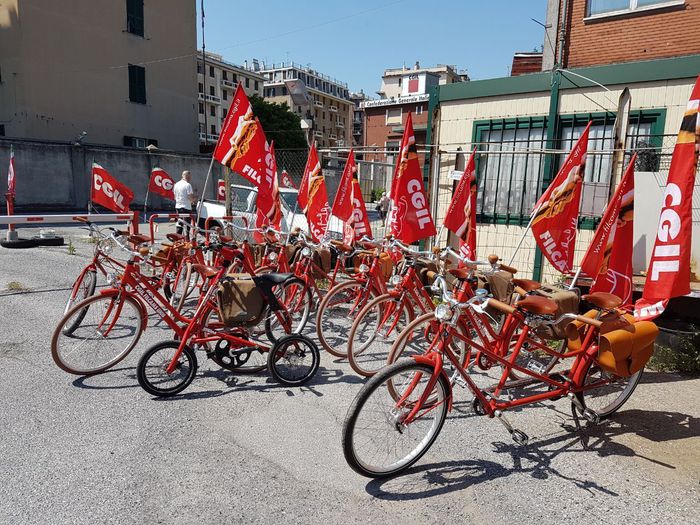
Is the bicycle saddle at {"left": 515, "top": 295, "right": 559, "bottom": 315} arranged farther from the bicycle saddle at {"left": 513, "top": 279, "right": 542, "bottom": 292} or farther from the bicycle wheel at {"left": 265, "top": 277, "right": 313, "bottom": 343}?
the bicycle wheel at {"left": 265, "top": 277, "right": 313, "bottom": 343}

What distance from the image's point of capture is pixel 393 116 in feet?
136

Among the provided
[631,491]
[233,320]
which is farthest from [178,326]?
[631,491]

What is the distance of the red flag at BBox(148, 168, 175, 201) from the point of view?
11953mm

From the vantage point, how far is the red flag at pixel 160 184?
1195cm

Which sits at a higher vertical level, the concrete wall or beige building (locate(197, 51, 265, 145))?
beige building (locate(197, 51, 265, 145))

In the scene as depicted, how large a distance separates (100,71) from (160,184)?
692 inches

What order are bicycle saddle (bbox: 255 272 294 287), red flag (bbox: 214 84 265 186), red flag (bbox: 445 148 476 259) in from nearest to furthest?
bicycle saddle (bbox: 255 272 294 287), red flag (bbox: 445 148 476 259), red flag (bbox: 214 84 265 186)

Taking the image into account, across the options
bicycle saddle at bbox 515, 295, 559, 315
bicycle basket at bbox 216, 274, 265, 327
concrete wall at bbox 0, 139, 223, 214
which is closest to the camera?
bicycle saddle at bbox 515, 295, 559, 315

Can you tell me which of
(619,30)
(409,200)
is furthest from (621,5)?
(409,200)

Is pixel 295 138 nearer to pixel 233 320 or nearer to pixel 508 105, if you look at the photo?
pixel 508 105

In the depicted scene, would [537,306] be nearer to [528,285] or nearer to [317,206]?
[528,285]

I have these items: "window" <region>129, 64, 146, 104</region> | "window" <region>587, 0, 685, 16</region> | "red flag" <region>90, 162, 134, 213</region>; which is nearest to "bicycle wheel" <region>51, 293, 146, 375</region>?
"red flag" <region>90, 162, 134, 213</region>

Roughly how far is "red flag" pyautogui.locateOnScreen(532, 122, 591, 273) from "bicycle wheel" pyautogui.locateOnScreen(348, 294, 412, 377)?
1764mm

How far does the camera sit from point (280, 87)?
81.0 metres
